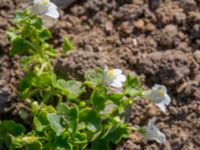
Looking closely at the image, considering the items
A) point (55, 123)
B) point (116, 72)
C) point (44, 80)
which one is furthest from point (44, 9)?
point (55, 123)

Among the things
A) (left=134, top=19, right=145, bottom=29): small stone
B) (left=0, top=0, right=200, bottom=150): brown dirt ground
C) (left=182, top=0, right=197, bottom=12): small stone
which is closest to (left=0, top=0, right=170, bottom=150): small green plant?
(left=0, top=0, right=200, bottom=150): brown dirt ground

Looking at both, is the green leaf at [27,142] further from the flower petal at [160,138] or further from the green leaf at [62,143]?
the flower petal at [160,138]

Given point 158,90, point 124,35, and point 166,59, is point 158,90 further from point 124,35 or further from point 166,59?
point 124,35

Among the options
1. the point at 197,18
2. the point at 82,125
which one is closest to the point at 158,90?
the point at 82,125

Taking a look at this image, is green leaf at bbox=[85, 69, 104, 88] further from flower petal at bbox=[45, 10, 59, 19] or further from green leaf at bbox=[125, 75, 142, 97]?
flower petal at bbox=[45, 10, 59, 19]

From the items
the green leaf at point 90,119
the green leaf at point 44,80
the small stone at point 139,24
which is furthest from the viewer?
the small stone at point 139,24

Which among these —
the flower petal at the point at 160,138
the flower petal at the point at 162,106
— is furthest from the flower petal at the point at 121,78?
the flower petal at the point at 160,138

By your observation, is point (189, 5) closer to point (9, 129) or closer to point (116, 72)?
point (116, 72)
